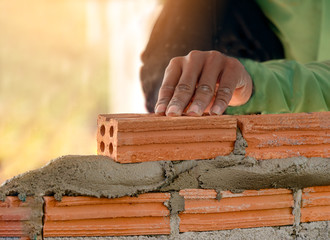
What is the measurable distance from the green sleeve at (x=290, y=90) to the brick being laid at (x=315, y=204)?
3.37 feet

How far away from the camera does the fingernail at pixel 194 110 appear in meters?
1.88

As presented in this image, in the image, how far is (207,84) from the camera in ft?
7.03

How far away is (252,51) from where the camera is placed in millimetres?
3641

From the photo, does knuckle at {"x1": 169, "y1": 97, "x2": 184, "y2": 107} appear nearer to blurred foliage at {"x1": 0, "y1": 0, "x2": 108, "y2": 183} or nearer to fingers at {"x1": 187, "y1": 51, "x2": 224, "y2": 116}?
fingers at {"x1": 187, "y1": 51, "x2": 224, "y2": 116}

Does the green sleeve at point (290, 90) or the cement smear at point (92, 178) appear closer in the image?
the cement smear at point (92, 178)

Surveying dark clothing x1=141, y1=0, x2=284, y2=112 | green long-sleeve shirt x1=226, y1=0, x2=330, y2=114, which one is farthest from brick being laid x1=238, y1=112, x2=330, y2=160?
dark clothing x1=141, y1=0, x2=284, y2=112

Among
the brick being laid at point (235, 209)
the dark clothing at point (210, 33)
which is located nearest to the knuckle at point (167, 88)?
the brick being laid at point (235, 209)

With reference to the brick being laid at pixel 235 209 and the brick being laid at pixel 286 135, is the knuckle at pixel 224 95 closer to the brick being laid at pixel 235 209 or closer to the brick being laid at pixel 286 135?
the brick being laid at pixel 286 135

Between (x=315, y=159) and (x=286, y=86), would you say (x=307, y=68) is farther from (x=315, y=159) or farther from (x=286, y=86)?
(x=315, y=159)

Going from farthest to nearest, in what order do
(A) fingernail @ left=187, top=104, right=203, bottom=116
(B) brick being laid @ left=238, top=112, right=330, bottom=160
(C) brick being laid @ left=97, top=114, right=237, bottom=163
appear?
(A) fingernail @ left=187, top=104, right=203, bottom=116 → (B) brick being laid @ left=238, top=112, right=330, bottom=160 → (C) brick being laid @ left=97, top=114, right=237, bottom=163

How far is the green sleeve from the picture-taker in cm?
279

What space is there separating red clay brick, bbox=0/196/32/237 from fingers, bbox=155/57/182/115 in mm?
662

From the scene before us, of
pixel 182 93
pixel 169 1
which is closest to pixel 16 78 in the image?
pixel 169 1

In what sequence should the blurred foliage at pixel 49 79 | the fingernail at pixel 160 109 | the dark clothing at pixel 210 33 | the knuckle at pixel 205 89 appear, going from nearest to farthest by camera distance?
1. the fingernail at pixel 160 109
2. the knuckle at pixel 205 89
3. the dark clothing at pixel 210 33
4. the blurred foliage at pixel 49 79
